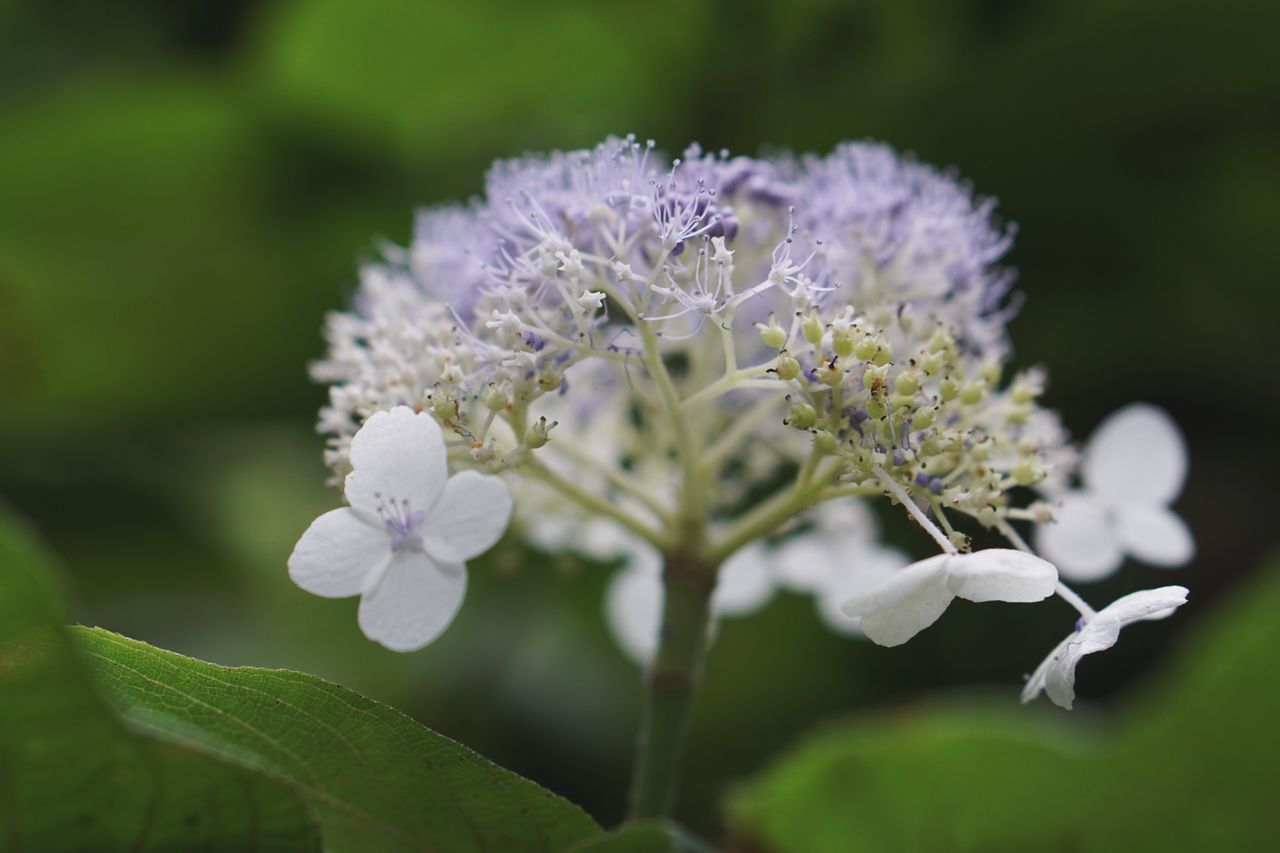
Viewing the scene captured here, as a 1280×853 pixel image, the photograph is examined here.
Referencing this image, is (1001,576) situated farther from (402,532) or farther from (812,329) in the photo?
(402,532)

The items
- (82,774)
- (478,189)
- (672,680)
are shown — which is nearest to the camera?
(82,774)

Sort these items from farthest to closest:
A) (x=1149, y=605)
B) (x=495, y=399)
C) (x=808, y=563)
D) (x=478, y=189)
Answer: (x=478, y=189) < (x=808, y=563) < (x=495, y=399) < (x=1149, y=605)

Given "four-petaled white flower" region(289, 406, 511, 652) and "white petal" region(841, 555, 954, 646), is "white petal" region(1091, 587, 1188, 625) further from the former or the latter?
"four-petaled white flower" region(289, 406, 511, 652)

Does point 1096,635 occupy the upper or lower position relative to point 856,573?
lower

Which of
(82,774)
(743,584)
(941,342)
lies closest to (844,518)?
(743,584)

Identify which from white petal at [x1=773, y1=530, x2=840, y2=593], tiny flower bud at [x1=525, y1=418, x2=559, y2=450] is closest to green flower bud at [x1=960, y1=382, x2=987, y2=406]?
tiny flower bud at [x1=525, y1=418, x2=559, y2=450]
